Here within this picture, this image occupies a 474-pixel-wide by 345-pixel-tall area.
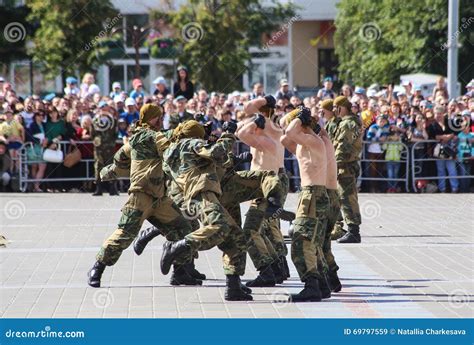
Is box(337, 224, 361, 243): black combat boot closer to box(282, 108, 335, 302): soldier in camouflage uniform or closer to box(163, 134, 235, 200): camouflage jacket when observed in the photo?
box(282, 108, 335, 302): soldier in camouflage uniform

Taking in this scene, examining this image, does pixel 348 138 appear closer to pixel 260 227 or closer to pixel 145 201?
pixel 260 227

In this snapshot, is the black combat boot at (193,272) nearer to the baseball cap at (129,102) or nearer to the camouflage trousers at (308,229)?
the camouflage trousers at (308,229)

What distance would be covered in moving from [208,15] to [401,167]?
1312cm

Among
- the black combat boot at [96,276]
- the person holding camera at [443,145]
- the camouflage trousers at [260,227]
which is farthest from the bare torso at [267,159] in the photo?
the person holding camera at [443,145]

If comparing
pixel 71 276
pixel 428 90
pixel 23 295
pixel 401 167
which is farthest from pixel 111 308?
pixel 428 90

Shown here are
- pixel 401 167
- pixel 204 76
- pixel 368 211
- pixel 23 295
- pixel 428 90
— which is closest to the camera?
pixel 23 295

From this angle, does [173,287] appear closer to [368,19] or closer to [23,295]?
[23,295]

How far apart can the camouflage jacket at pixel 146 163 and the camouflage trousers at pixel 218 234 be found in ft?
2.64

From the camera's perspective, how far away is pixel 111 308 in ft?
34.8

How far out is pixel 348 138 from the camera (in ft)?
51.0

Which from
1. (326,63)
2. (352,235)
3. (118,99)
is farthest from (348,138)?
(326,63)

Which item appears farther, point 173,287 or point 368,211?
point 368,211

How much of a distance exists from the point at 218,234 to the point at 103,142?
12493 millimetres

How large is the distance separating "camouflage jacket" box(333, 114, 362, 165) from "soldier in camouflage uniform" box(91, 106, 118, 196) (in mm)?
8172
